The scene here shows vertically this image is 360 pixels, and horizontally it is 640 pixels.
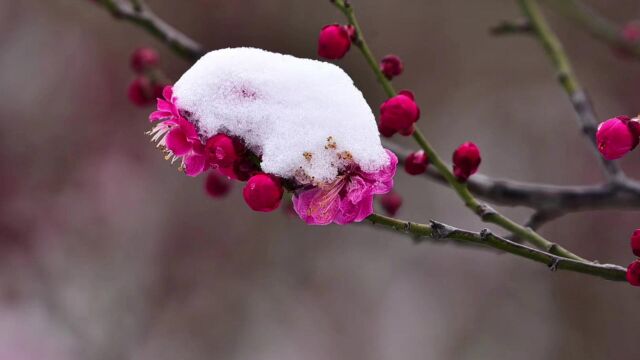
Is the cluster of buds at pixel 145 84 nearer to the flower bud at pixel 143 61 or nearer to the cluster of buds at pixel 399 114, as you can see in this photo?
the flower bud at pixel 143 61

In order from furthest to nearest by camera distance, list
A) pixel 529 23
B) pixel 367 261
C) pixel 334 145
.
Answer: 1. pixel 367 261
2. pixel 529 23
3. pixel 334 145

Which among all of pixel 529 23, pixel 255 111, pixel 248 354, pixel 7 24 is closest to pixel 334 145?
pixel 255 111

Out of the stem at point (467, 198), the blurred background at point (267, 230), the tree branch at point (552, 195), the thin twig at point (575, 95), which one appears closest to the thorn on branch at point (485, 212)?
the stem at point (467, 198)

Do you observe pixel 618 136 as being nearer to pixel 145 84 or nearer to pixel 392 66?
pixel 392 66

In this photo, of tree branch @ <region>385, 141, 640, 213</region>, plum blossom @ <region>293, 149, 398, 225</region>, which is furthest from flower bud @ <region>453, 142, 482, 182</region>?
tree branch @ <region>385, 141, 640, 213</region>

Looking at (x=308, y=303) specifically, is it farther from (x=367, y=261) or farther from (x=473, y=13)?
(x=473, y=13)

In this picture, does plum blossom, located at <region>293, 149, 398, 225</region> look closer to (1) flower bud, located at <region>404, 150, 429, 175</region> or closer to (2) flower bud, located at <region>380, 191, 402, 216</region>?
(1) flower bud, located at <region>404, 150, 429, 175</region>

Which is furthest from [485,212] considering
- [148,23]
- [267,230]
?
[267,230]
